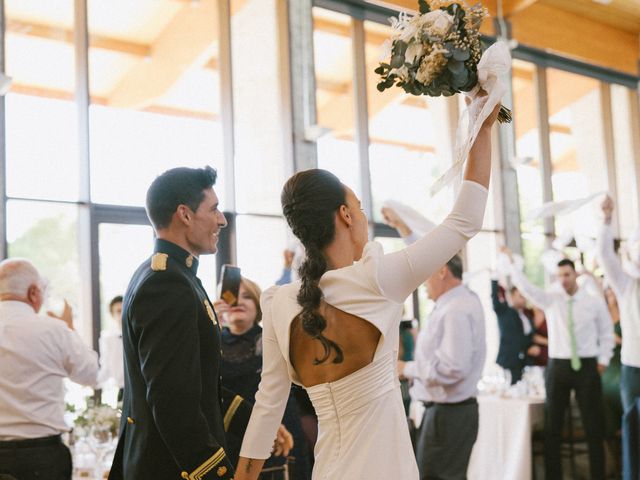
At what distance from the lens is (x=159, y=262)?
2.01m

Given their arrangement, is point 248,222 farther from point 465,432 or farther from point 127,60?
point 465,432

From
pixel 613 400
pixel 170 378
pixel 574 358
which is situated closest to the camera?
pixel 170 378

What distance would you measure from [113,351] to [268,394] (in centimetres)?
436

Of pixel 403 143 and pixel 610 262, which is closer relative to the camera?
pixel 610 262

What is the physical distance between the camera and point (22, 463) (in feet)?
9.45

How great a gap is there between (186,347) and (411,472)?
1.96ft

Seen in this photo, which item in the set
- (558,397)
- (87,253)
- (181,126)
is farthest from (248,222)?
(558,397)

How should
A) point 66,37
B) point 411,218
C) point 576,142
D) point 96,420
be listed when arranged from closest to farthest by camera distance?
1. point 96,420
2. point 411,218
3. point 66,37
4. point 576,142

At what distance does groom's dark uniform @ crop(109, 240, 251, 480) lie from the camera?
1833mm

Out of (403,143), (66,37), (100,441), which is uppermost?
(66,37)

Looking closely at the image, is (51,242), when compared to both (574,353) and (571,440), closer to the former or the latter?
(574,353)

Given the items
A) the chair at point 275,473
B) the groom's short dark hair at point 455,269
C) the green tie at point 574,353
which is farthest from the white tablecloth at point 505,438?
the chair at point 275,473

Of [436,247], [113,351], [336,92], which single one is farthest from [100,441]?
[336,92]

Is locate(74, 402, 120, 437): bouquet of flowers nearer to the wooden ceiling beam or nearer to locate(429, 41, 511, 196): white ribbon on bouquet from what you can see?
locate(429, 41, 511, 196): white ribbon on bouquet
